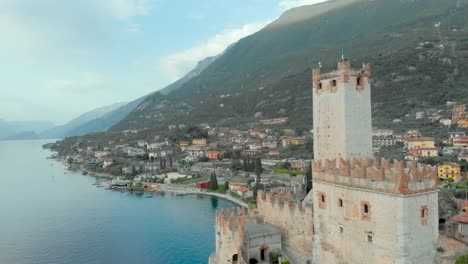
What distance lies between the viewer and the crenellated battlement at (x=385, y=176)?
54.2 ft

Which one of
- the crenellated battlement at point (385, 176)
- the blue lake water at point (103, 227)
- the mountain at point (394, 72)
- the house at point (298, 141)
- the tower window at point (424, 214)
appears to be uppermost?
the mountain at point (394, 72)

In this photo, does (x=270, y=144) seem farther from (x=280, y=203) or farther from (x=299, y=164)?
(x=280, y=203)

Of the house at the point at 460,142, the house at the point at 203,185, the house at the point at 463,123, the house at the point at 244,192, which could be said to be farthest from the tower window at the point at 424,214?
the house at the point at 463,123

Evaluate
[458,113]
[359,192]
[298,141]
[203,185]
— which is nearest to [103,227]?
[203,185]

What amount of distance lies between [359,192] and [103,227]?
42256 mm

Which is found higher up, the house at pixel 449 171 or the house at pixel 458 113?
the house at pixel 458 113

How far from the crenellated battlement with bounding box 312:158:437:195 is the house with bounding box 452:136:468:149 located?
55975 millimetres

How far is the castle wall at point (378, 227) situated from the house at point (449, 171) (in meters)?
36.8

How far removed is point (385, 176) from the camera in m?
17.0

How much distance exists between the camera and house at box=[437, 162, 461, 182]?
50906mm

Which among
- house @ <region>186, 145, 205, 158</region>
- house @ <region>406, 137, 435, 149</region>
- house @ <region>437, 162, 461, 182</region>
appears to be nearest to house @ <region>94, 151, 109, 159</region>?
house @ <region>186, 145, 205, 158</region>

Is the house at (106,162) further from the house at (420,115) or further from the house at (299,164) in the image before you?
the house at (420,115)

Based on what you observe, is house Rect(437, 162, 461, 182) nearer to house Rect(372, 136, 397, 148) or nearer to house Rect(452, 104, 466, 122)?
house Rect(372, 136, 397, 148)

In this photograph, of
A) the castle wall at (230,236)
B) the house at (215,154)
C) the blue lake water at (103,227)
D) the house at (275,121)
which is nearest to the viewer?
the castle wall at (230,236)
